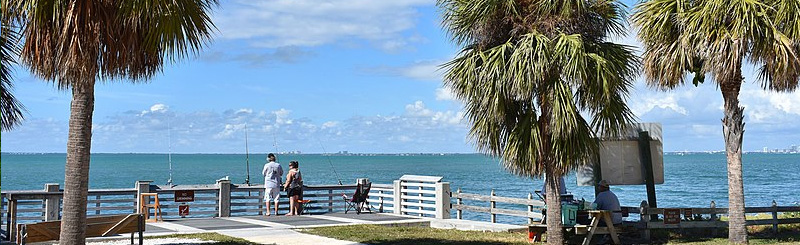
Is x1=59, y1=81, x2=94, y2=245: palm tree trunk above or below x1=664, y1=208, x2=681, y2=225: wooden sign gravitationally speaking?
above

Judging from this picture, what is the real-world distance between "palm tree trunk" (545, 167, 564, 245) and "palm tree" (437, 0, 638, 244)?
0.7 inches

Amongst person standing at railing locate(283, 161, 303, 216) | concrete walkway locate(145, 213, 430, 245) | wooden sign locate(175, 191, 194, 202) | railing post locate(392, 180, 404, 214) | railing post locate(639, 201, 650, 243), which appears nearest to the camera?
concrete walkway locate(145, 213, 430, 245)

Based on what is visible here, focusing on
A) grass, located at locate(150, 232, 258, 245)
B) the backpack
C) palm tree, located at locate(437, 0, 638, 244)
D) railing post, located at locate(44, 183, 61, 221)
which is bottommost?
grass, located at locate(150, 232, 258, 245)

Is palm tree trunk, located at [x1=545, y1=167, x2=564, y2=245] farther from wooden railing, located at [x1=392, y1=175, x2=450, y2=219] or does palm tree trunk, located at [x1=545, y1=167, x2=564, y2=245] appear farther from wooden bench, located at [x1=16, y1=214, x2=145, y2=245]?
wooden bench, located at [x1=16, y1=214, x2=145, y2=245]

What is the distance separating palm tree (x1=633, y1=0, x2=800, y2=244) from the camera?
43.1 ft

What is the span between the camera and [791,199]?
46562 millimetres

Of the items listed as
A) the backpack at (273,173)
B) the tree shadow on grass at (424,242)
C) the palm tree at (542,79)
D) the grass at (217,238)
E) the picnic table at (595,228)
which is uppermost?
the palm tree at (542,79)

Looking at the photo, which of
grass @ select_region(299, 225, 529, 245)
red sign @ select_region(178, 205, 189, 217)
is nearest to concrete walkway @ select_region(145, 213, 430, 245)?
red sign @ select_region(178, 205, 189, 217)

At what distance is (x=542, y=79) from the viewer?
13125 mm

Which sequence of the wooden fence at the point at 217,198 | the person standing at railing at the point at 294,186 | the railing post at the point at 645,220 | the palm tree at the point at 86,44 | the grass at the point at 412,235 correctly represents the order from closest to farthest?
the palm tree at the point at 86,44, the grass at the point at 412,235, the railing post at the point at 645,220, the wooden fence at the point at 217,198, the person standing at railing at the point at 294,186

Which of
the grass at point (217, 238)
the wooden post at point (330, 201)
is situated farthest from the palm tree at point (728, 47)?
the wooden post at point (330, 201)

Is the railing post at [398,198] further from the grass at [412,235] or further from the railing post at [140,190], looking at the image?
the railing post at [140,190]

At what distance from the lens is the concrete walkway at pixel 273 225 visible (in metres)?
14.9

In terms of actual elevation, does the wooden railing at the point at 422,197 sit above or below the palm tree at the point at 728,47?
below
